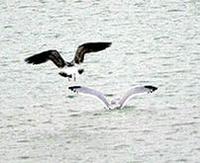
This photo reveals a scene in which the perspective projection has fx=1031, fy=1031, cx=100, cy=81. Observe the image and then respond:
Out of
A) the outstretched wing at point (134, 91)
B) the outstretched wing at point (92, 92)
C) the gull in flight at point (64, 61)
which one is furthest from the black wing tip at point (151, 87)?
the gull in flight at point (64, 61)

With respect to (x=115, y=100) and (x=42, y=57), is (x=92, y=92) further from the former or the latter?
(x=42, y=57)

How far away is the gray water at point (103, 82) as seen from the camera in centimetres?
1878

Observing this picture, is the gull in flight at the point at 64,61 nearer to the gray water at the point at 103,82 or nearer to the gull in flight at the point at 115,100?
the gull in flight at the point at 115,100

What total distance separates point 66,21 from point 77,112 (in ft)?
33.6

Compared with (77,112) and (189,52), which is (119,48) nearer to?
(189,52)

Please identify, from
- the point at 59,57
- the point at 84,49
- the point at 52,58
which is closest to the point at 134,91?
the point at 84,49

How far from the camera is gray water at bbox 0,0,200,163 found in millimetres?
18781

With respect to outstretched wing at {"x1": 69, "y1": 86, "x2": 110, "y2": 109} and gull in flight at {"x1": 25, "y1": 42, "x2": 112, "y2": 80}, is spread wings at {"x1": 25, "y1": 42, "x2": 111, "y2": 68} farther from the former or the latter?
outstretched wing at {"x1": 69, "y1": 86, "x2": 110, "y2": 109}

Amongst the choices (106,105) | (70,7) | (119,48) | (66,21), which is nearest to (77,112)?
(106,105)

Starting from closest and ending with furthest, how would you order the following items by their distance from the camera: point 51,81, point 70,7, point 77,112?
point 77,112
point 51,81
point 70,7

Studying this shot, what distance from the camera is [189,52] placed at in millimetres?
25875

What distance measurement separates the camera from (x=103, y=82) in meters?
23.3

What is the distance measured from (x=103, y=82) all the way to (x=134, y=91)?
2551mm

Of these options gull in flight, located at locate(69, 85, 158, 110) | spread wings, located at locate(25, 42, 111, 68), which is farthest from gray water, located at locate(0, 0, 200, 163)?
spread wings, located at locate(25, 42, 111, 68)
